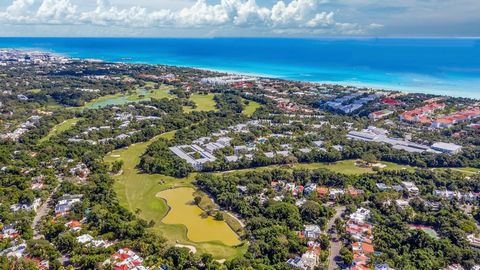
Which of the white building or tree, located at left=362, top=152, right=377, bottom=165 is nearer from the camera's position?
tree, located at left=362, top=152, right=377, bottom=165

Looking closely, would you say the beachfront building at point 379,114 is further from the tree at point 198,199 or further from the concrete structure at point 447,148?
the tree at point 198,199

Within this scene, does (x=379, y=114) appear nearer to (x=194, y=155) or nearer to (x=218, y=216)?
(x=194, y=155)

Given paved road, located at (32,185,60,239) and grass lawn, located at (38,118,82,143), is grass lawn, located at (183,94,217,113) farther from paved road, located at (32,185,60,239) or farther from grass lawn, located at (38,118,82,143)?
paved road, located at (32,185,60,239)

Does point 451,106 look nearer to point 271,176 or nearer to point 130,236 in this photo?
point 271,176

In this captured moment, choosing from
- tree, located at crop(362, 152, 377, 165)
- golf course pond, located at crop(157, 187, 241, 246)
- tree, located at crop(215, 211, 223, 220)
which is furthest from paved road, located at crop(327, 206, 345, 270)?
tree, located at crop(362, 152, 377, 165)

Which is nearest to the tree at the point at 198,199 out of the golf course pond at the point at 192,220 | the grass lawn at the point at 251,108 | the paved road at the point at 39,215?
the golf course pond at the point at 192,220

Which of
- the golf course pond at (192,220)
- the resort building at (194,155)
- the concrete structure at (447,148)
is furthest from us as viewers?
the concrete structure at (447,148)

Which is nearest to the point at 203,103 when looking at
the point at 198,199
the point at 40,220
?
the point at 198,199
